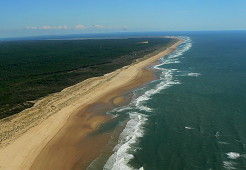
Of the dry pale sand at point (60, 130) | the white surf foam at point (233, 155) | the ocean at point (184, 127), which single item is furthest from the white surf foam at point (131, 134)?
the white surf foam at point (233, 155)

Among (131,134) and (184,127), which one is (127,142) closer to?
(131,134)

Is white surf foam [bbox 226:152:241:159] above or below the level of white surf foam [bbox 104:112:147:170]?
above

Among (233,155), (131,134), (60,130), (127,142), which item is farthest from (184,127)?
(60,130)

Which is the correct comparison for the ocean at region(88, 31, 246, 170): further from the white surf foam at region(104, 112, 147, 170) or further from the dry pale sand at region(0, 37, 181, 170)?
the dry pale sand at region(0, 37, 181, 170)

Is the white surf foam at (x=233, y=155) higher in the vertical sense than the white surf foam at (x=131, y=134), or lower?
higher

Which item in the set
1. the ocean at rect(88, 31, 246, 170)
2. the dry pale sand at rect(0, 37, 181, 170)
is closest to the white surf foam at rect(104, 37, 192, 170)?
the ocean at rect(88, 31, 246, 170)

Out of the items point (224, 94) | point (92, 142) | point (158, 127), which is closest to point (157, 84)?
point (224, 94)

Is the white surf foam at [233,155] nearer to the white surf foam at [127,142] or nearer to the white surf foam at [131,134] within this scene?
the white surf foam at [131,134]
